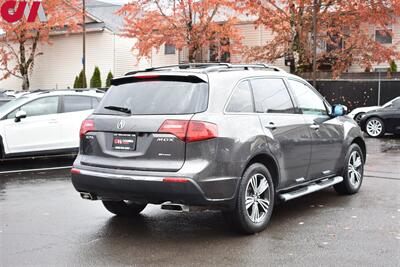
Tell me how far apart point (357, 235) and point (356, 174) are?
8.48 ft

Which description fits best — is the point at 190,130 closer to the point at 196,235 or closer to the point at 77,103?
the point at 196,235

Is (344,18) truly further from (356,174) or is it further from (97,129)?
(97,129)

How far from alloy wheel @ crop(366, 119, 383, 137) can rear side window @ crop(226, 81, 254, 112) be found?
13.6 m

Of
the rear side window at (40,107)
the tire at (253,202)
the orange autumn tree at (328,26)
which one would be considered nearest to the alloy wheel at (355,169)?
the tire at (253,202)

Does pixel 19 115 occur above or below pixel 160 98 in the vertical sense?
below

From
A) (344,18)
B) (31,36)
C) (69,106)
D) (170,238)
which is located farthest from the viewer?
(31,36)

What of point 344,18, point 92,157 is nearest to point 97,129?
point 92,157

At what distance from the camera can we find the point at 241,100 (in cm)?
662

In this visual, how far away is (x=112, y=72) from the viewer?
40625mm

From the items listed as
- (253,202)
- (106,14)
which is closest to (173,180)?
(253,202)

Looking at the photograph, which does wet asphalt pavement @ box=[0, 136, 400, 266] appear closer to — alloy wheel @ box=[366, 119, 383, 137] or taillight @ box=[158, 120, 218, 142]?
taillight @ box=[158, 120, 218, 142]

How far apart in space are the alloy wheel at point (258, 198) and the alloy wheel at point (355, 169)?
96.0 inches

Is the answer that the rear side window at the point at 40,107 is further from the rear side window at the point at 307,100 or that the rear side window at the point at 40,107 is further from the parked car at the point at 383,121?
the parked car at the point at 383,121

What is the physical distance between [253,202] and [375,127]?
1404 cm
